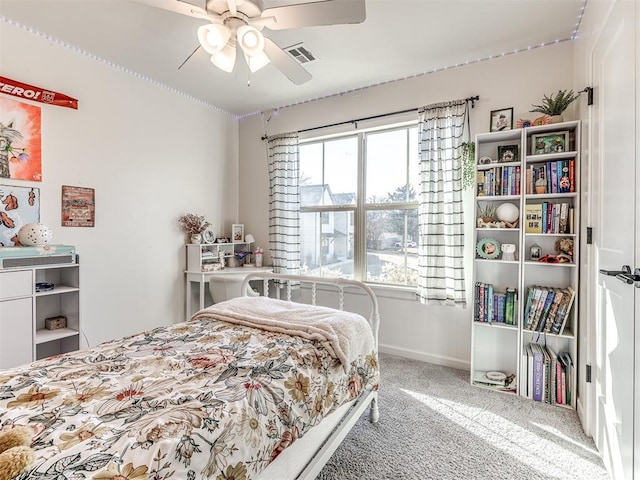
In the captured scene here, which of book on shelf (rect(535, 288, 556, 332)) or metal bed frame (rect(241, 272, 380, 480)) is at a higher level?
book on shelf (rect(535, 288, 556, 332))

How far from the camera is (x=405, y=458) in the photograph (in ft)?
5.65

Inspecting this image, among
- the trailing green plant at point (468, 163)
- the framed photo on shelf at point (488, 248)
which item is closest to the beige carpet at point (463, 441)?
the framed photo on shelf at point (488, 248)

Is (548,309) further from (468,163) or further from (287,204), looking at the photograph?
(287,204)

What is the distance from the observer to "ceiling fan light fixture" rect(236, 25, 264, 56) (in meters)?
1.60

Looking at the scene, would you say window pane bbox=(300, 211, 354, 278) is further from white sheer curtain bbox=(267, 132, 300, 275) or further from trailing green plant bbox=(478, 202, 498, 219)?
trailing green plant bbox=(478, 202, 498, 219)

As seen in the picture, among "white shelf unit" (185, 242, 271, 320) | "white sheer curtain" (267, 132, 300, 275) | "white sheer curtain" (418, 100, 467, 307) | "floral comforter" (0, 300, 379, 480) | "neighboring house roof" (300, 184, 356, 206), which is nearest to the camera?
"floral comforter" (0, 300, 379, 480)

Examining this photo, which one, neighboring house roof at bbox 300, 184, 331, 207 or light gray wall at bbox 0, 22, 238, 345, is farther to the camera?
neighboring house roof at bbox 300, 184, 331, 207

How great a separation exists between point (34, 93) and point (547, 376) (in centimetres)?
429

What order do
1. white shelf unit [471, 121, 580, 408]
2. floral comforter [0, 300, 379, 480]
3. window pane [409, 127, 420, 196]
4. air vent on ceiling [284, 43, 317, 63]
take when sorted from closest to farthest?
floral comforter [0, 300, 379, 480], white shelf unit [471, 121, 580, 408], air vent on ceiling [284, 43, 317, 63], window pane [409, 127, 420, 196]

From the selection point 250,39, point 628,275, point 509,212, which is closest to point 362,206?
point 509,212

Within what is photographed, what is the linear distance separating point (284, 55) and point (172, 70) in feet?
5.38

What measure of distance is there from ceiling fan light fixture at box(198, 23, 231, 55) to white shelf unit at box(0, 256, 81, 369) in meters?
1.86

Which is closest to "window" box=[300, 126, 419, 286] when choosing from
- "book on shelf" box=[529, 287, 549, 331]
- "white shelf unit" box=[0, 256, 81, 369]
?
"book on shelf" box=[529, 287, 549, 331]

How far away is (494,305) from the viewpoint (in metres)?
2.54
